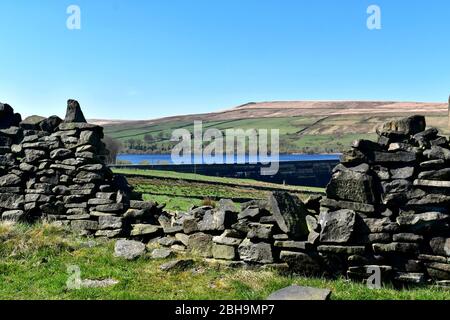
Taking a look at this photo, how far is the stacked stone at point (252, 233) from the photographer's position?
985 cm

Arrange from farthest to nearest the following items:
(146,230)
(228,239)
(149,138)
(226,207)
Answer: (149,138)
(146,230)
(226,207)
(228,239)

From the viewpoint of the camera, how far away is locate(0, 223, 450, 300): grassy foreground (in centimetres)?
816

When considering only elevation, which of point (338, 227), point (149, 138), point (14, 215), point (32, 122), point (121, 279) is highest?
point (149, 138)

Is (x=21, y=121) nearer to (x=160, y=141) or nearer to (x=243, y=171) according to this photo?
(x=243, y=171)

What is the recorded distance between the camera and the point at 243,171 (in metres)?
45.2

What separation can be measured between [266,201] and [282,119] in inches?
5426

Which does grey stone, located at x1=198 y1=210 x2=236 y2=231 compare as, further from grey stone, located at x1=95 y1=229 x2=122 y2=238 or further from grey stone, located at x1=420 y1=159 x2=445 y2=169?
grey stone, located at x1=420 y1=159 x2=445 y2=169

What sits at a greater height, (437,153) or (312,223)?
(437,153)

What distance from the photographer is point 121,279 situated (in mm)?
9234

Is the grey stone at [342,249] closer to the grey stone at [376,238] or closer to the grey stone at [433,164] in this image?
the grey stone at [376,238]

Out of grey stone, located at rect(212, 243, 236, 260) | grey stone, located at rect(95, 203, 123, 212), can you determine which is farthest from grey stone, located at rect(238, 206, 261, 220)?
grey stone, located at rect(95, 203, 123, 212)

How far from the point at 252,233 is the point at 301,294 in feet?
10.0

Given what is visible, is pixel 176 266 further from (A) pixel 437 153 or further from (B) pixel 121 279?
(A) pixel 437 153

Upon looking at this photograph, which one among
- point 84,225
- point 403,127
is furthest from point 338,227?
point 84,225
